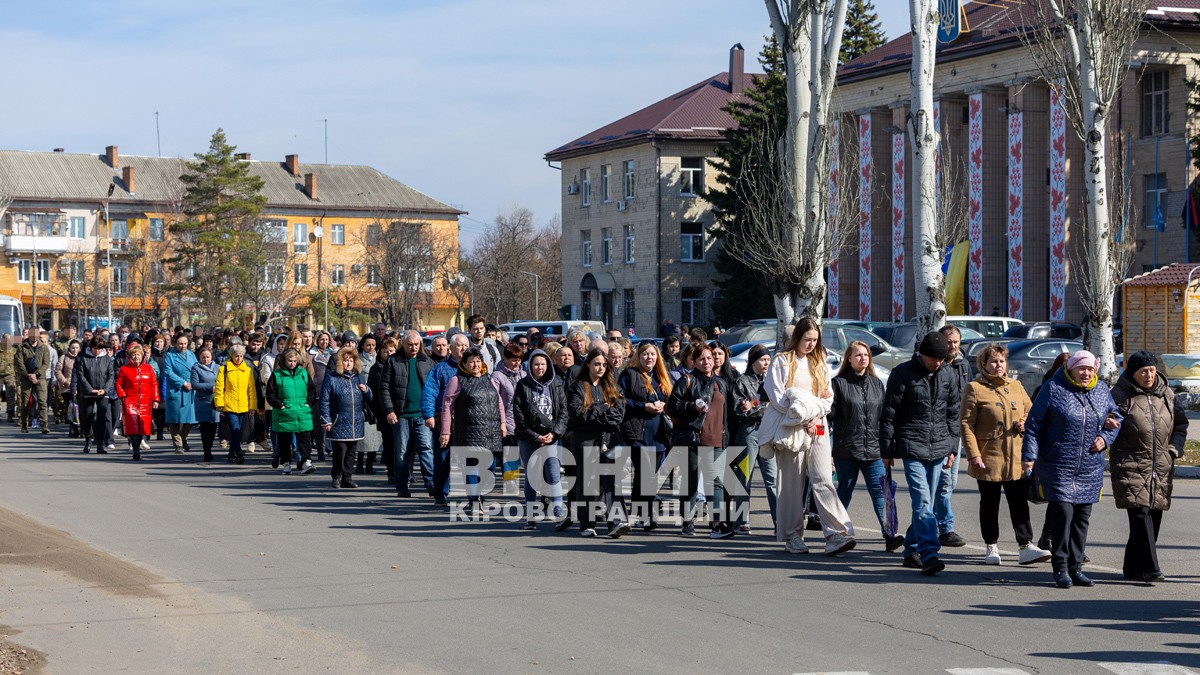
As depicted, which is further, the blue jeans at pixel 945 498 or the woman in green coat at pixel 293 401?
the woman in green coat at pixel 293 401

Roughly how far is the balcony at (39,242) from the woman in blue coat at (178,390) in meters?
81.4

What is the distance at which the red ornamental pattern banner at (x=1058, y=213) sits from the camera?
49.5 metres

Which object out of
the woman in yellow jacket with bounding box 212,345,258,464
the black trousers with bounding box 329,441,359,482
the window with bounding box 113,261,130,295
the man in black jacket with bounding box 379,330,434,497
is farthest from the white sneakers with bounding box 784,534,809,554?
the window with bounding box 113,261,130,295

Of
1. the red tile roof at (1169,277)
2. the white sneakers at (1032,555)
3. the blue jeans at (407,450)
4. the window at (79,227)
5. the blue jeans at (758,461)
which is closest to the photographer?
the white sneakers at (1032,555)

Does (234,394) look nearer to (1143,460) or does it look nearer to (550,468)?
(550,468)

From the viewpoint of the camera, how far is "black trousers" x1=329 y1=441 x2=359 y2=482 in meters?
17.4

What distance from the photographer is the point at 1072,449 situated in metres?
10.3

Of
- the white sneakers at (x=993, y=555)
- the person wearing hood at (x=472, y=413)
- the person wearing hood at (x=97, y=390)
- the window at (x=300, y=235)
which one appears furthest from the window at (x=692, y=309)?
the white sneakers at (x=993, y=555)

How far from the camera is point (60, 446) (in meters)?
24.8

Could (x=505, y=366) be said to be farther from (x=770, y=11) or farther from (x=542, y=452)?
(x=770, y=11)

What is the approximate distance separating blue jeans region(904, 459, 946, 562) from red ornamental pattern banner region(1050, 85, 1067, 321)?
40.8m

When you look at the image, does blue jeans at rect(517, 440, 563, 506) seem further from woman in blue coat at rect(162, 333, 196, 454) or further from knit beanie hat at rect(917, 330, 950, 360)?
woman in blue coat at rect(162, 333, 196, 454)

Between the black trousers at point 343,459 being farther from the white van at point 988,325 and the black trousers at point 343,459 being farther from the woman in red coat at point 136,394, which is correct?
the white van at point 988,325

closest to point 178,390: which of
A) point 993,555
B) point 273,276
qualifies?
point 993,555
